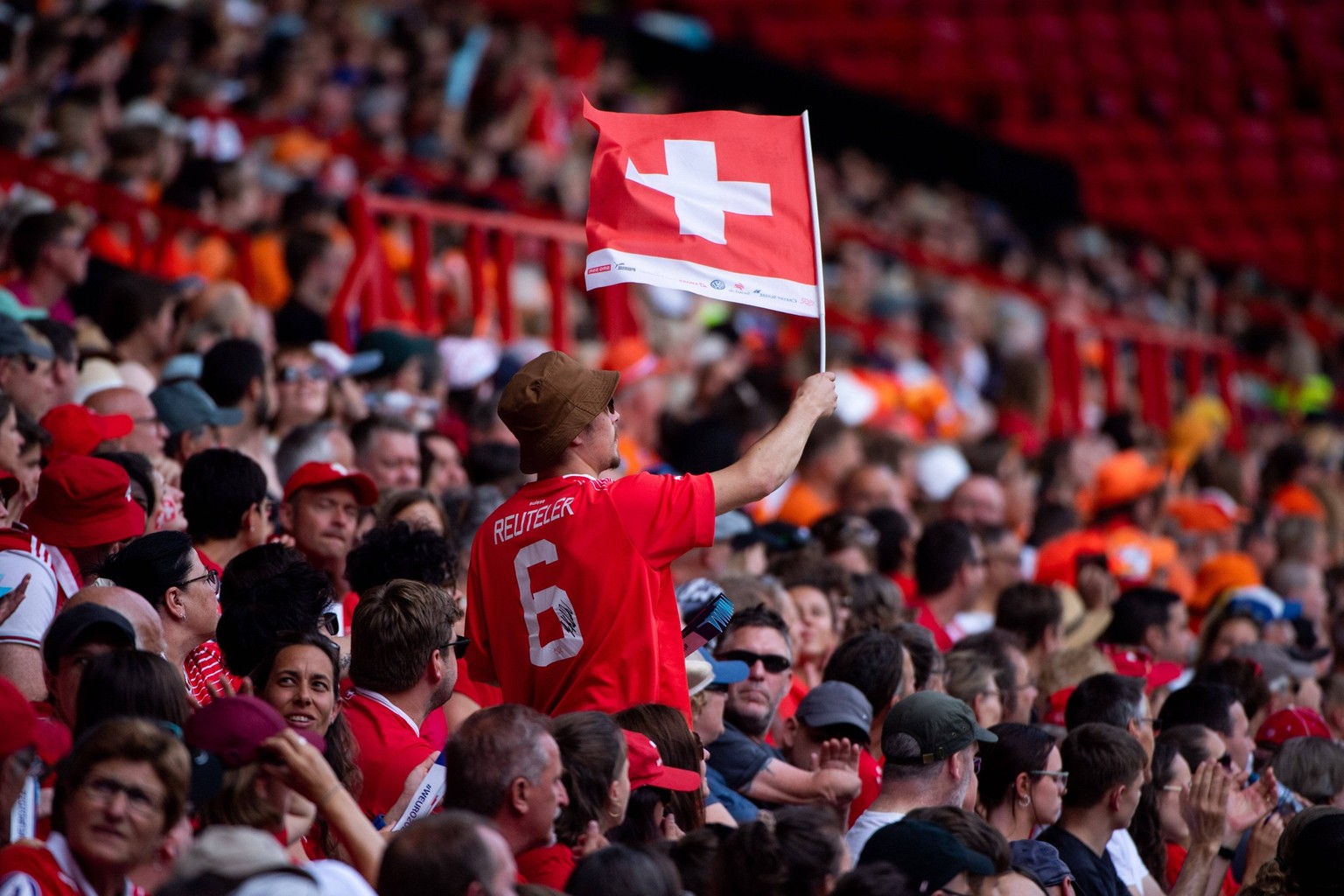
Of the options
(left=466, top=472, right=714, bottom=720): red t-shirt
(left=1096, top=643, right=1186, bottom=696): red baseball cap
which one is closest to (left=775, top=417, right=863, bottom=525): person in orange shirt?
(left=1096, top=643, right=1186, bottom=696): red baseball cap

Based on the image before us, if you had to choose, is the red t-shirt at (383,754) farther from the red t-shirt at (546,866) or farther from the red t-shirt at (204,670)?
the red t-shirt at (546,866)

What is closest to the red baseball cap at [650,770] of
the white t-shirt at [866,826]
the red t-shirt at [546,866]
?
the red t-shirt at [546,866]

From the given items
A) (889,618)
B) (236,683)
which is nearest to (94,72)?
(889,618)

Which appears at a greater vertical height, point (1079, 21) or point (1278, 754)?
point (1278, 754)

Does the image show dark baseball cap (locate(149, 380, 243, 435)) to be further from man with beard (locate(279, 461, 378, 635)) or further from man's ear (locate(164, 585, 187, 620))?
man's ear (locate(164, 585, 187, 620))

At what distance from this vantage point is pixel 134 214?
998 cm

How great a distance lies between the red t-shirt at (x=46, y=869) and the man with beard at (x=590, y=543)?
4.31 feet

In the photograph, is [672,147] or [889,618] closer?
[672,147]

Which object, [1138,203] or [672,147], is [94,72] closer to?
[672,147]

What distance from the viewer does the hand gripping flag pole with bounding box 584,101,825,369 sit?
16.5 feet

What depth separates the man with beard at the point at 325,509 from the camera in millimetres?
6059

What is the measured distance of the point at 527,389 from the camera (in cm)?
441

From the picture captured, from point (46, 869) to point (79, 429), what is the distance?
2908 millimetres

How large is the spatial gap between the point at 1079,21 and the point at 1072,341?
9303 millimetres
